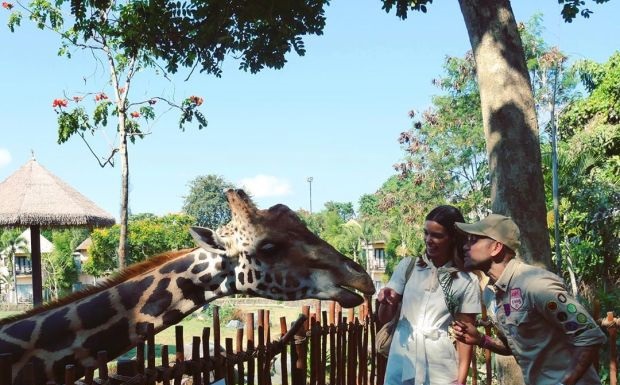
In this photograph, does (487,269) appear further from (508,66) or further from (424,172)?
(424,172)

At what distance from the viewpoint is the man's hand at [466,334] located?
10.9 ft

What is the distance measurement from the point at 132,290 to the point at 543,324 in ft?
6.83

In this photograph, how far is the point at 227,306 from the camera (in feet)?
90.4

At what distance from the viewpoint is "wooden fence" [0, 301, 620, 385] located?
304cm

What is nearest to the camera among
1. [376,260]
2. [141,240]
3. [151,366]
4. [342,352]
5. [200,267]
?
[151,366]

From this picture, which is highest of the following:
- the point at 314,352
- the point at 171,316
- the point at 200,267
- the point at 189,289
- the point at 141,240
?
the point at 200,267

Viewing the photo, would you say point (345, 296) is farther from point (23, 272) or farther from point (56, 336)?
point (23, 272)

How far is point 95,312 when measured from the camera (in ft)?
11.4

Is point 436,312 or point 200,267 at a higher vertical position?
point 200,267

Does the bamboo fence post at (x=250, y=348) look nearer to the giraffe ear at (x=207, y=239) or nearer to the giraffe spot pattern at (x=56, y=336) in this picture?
the giraffe ear at (x=207, y=239)

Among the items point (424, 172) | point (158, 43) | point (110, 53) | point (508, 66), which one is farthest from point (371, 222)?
point (508, 66)

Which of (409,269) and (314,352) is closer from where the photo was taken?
(409,269)

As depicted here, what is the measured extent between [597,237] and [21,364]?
1604 centimetres

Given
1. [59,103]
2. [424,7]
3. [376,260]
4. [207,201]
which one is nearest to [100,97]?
[59,103]
